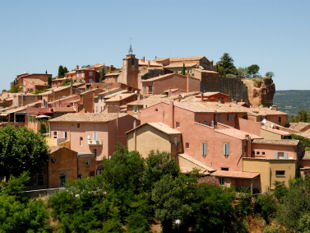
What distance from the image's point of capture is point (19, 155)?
113ft

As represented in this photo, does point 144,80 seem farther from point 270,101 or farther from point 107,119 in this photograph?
point 270,101

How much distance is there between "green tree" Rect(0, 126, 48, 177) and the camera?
34.1m

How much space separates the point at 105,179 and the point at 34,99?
114 ft

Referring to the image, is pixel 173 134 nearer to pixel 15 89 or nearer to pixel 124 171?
pixel 124 171

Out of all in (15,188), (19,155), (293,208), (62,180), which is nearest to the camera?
(15,188)

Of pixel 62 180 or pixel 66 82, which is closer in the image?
pixel 62 180

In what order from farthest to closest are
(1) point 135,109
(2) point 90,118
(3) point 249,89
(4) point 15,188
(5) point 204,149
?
(3) point 249,89 < (1) point 135,109 < (2) point 90,118 < (5) point 204,149 < (4) point 15,188

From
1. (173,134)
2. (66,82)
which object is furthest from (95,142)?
(66,82)

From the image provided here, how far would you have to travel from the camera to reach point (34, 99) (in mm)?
65438

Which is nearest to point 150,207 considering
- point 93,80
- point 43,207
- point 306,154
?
point 43,207

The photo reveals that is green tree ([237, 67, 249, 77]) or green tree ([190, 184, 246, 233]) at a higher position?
green tree ([237, 67, 249, 77])

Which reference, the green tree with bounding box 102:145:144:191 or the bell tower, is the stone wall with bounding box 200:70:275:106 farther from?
the green tree with bounding box 102:145:144:191

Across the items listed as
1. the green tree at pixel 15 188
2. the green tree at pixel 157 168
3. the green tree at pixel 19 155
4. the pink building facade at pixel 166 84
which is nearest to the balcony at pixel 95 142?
the green tree at pixel 19 155

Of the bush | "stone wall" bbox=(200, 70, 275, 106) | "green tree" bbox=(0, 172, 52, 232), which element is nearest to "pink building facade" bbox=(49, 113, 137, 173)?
"green tree" bbox=(0, 172, 52, 232)
